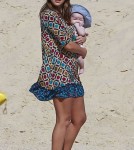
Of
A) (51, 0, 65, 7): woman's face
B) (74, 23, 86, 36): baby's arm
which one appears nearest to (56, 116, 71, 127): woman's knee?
(74, 23, 86, 36): baby's arm

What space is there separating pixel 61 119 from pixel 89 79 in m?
3.49

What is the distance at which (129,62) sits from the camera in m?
7.65

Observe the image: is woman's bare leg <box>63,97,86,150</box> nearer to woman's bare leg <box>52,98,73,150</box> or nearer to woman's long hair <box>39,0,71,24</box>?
woman's bare leg <box>52,98,73,150</box>

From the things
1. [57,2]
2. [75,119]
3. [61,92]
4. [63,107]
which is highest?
[57,2]

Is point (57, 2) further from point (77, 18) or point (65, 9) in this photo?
point (77, 18)

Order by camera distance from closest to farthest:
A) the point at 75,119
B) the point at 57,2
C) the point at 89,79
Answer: the point at 57,2, the point at 75,119, the point at 89,79

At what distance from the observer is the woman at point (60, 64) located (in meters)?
3.84

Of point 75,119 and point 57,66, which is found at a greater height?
point 57,66

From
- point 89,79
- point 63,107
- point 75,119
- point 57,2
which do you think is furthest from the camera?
point 89,79

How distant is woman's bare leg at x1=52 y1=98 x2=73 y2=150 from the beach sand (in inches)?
55.0

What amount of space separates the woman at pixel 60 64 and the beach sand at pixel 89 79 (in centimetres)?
152

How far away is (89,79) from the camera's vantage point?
7.49 meters

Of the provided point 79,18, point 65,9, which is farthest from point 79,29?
point 65,9

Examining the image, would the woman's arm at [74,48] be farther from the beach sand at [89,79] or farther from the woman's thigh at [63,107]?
the beach sand at [89,79]
